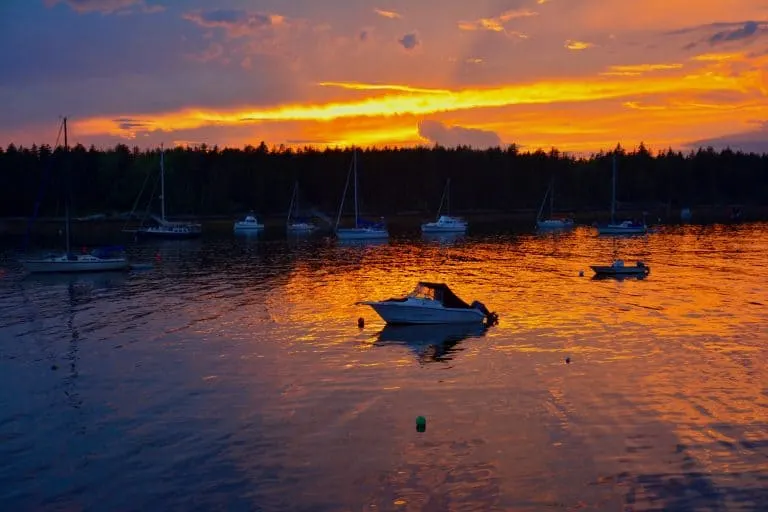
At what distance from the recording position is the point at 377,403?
3247cm

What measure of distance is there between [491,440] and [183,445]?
1117 cm

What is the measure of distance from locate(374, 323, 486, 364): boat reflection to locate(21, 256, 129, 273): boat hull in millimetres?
46633

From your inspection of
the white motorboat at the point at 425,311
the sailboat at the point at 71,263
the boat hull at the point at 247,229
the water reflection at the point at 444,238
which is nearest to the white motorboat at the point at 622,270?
the white motorboat at the point at 425,311

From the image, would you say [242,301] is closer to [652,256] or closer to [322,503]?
[322,503]

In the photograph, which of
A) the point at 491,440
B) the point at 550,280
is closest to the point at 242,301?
the point at 550,280

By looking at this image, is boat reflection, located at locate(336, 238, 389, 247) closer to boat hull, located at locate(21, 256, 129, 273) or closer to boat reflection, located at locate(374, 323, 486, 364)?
boat hull, located at locate(21, 256, 129, 273)

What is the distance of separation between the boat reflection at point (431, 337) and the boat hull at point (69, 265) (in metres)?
46.6

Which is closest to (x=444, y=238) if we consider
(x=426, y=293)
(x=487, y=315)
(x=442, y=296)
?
(x=426, y=293)

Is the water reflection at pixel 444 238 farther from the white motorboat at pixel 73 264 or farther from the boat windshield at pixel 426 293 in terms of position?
the boat windshield at pixel 426 293

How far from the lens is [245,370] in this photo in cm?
3859

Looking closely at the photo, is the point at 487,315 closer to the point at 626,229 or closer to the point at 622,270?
the point at 622,270

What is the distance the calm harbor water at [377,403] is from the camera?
2367 cm

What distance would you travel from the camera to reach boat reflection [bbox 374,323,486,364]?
4272 cm

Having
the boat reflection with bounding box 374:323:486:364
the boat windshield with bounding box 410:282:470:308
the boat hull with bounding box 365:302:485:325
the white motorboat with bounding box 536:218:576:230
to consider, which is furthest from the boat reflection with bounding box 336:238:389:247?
the boat reflection with bounding box 374:323:486:364
